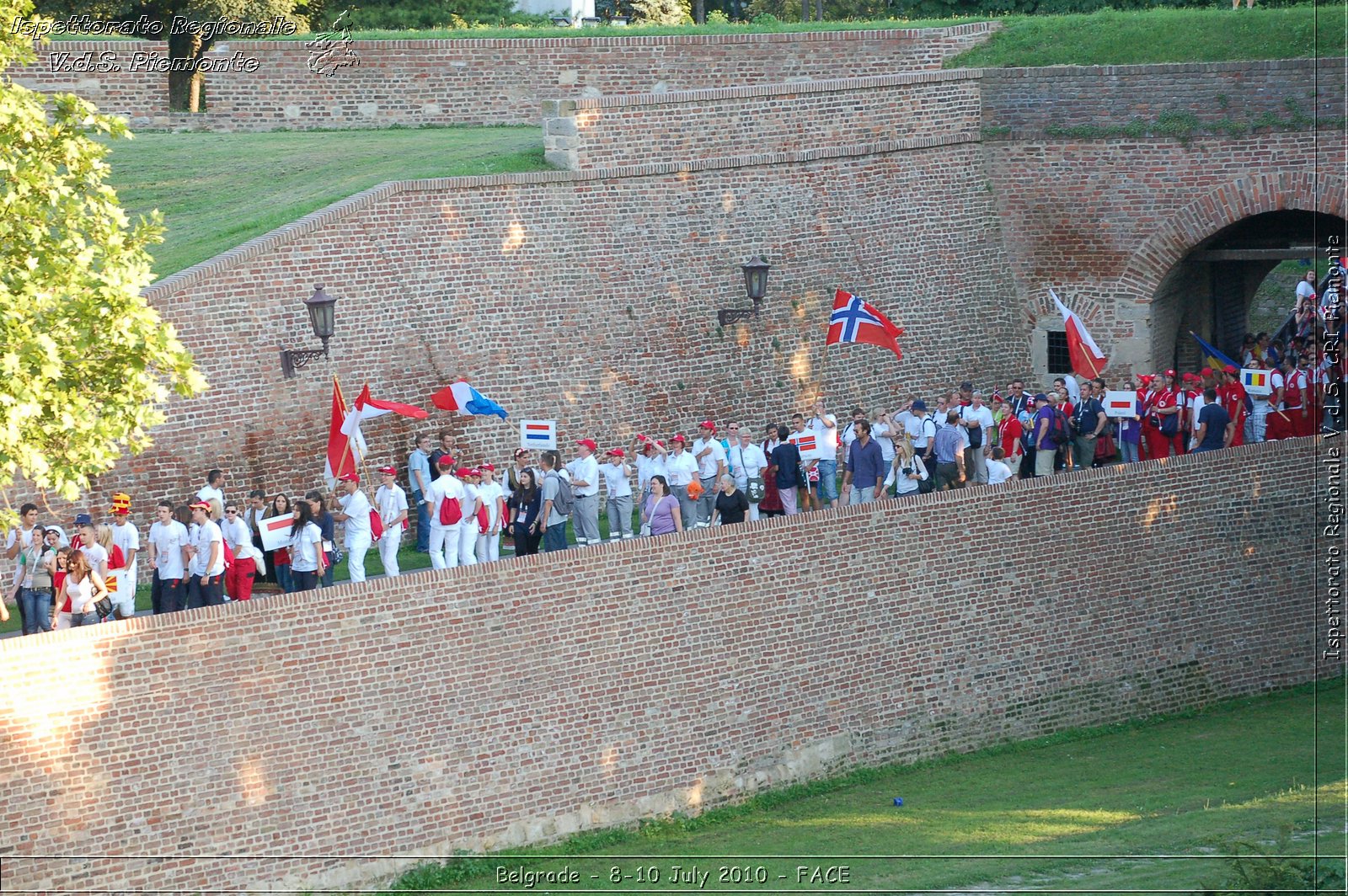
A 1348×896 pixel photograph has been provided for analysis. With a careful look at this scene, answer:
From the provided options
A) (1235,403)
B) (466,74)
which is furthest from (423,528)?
(466,74)

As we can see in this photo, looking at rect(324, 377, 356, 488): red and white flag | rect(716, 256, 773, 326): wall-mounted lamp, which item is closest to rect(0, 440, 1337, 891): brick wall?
rect(324, 377, 356, 488): red and white flag

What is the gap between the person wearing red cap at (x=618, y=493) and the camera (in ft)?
64.2

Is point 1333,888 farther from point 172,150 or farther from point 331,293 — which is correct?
point 172,150

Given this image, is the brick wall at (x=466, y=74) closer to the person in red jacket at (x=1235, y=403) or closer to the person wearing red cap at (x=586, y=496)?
the person in red jacket at (x=1235, y=403)

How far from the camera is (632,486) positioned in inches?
833

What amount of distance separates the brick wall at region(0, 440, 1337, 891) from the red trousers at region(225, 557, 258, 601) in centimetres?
128

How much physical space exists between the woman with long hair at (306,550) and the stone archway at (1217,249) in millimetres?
13584

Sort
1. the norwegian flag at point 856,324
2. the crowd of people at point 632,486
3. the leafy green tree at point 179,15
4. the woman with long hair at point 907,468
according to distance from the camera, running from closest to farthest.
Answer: the crowd of people at point 632,486, the woman with long hair at point 907,468, the norwegian flag at point 856,324, the leafy green tree at point 179,15

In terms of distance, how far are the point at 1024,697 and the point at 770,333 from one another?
6.67 m

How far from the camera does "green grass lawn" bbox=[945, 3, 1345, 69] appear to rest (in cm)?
2566

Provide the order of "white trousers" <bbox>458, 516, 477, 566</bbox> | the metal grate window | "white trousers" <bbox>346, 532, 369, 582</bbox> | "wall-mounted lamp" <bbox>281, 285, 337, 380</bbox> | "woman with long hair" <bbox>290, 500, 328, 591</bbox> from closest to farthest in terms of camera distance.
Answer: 1. "woman with long hair" <bbox>290, 500, 328, 591</bbox>
2. "white trousers" <bbox>346, 532, 369, 582</bbox>
3. "white trousers" <bbox>458, 516, 477, 566</bbox>
4. "wall-mounted lamp" <bbox>281, 285, 337, 380</bbox>
5. the metal grate window

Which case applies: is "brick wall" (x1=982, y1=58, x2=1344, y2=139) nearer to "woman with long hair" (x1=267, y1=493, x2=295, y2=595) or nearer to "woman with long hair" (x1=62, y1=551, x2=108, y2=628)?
"woman with long hair" (x1=267, y1=493, x2=295, y2=595)

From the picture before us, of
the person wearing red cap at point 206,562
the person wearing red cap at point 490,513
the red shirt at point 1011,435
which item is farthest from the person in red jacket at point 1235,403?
the person wearing red cap at point 206,562

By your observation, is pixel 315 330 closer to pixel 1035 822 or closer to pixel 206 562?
pixel 206 562
